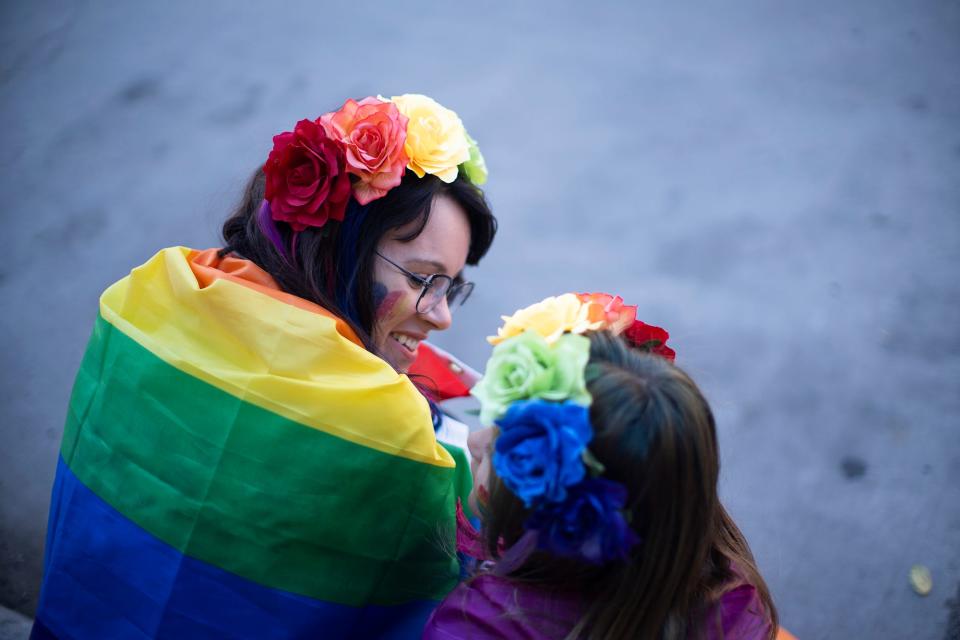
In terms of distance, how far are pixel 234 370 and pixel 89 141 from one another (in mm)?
3127

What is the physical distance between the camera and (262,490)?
1458 mm

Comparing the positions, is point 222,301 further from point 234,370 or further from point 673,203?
point 673,203

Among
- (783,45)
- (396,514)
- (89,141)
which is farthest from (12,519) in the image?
(783,45)

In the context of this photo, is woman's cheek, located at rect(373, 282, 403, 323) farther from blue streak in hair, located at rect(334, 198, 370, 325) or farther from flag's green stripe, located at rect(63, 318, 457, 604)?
flag's green stripe, located at rect(63, 318, 457, 604)

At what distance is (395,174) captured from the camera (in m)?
1.82

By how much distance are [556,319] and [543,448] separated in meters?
0.31

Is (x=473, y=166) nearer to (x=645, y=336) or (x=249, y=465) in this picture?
(x=645, y=336)

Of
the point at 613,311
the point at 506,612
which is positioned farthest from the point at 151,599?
the point at 613,311

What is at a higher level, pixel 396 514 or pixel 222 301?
pixel 222 301

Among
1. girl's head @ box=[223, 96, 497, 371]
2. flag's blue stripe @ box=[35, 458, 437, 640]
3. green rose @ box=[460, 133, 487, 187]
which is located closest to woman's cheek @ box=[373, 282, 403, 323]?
girl's head @ box=[223, 96, 497, 371]

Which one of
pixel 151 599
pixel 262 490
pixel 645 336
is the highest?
pixel 645 336

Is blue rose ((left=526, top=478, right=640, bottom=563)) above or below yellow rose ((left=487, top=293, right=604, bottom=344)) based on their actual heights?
below

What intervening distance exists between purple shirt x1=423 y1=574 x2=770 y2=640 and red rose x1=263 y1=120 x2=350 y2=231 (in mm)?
892

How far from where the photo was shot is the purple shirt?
1.28m
